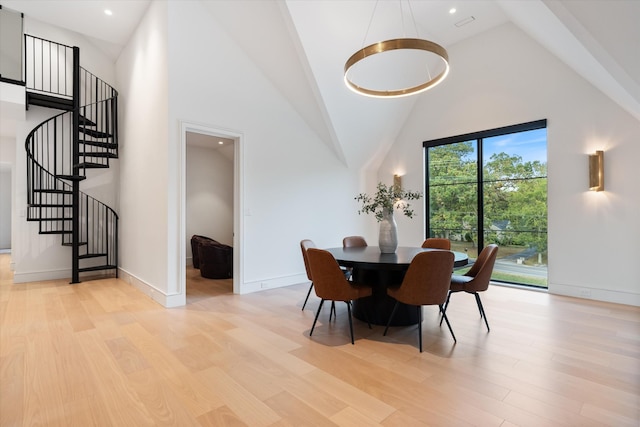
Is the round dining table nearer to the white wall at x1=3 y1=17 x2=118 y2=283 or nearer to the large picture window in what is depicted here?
the large picture window

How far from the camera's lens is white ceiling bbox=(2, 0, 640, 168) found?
3.67 metres

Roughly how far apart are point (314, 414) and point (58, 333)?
9.61ft

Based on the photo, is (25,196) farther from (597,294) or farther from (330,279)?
(597,294)

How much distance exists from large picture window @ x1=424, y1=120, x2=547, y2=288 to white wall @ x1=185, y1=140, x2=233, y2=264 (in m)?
4.97

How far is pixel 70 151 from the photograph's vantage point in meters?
5.98

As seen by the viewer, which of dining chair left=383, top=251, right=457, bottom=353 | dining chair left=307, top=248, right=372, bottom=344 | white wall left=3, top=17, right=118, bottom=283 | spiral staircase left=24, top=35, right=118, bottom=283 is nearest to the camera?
dining chair left=383, top=251, right=457, bottom=353

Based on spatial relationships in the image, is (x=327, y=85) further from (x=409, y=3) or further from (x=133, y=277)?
(x=133, y=277)

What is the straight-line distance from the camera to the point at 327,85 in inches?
189

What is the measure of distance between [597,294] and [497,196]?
6.33ft

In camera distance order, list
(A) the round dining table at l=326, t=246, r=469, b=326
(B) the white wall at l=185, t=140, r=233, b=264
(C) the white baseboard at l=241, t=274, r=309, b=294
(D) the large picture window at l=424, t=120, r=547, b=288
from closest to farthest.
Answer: (A) the round dining table at l=326, t=246, r=469, b=326, (C) the white baseboard at l=241, t=274, r=309, b=294, (D) the large picture window at l=424, t=120, r=547, b=288, (B) the white wall at l=185, t=140, r=233, b=264

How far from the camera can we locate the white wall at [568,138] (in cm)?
409

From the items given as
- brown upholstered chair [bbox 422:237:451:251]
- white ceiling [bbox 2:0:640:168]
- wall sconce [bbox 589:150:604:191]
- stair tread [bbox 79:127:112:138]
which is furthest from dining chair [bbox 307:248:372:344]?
stair tread [bbox 79:127:112:138]

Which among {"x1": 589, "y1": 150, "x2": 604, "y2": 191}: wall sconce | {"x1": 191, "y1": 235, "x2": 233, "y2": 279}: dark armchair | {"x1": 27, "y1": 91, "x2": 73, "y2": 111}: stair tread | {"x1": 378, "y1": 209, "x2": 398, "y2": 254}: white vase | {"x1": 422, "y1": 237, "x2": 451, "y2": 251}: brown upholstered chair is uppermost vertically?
{"x1": 27, "y1": 91, "x2": 73, "y2": 111}: stair tread

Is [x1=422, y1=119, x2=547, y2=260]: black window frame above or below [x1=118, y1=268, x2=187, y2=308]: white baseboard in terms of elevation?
above
